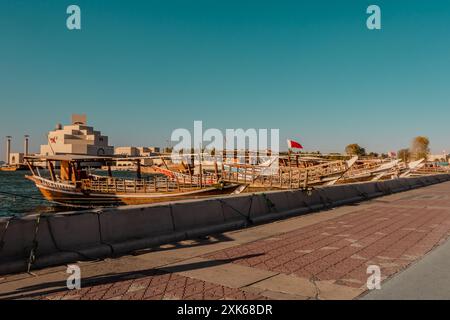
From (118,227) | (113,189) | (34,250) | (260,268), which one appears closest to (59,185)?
(113,189)

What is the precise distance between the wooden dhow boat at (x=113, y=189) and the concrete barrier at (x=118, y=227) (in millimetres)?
16356

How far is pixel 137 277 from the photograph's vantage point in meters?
6.38

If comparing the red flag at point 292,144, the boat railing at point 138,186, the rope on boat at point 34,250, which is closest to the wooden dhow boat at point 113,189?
the boat railing at point 138,186

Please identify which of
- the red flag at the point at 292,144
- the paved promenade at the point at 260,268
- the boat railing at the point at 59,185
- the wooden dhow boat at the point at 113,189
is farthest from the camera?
the boat railing at the point at 59,185

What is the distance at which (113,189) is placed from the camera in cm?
3544

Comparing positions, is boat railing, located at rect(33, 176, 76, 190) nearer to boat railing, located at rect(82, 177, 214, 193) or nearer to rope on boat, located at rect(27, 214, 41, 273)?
boat railing, located at rect(82, 177, 214, 193)

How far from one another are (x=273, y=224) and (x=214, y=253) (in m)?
4.48

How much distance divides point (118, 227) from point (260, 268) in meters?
3.37

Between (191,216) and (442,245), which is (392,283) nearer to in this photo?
(442,245)

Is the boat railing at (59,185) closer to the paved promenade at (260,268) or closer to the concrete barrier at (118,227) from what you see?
the concrete barrier at (118,227)

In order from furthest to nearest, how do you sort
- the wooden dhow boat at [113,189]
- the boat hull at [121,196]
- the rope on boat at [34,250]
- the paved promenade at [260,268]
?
the wooden dhow boat at [113,189], the boat hull at [121,196], the rope on boat at [34,250], the paved promenade at [260,268]

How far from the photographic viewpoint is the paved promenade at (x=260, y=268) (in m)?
5.65

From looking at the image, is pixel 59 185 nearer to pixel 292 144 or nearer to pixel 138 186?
pixel 138 186
